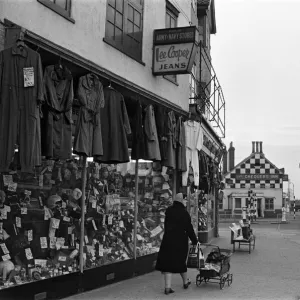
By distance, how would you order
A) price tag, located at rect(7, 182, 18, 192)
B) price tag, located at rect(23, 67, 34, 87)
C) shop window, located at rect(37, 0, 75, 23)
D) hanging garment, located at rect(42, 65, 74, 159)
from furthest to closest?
1. shop window, located at rect(37, 0, 75, 23)
2. price tag, located at rect(7, 182, 18, 192)
3. hanging garment, located at rect(42, 65, 74, 159)
4. price tag, located at rect(23, 67, 34, 87)

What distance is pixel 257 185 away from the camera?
148ft

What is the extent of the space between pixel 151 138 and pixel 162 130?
2.34 ft

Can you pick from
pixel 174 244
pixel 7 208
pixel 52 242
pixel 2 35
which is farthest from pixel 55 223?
pixel 2 35

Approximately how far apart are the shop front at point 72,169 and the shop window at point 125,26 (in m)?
0.89

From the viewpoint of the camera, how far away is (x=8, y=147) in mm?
5688

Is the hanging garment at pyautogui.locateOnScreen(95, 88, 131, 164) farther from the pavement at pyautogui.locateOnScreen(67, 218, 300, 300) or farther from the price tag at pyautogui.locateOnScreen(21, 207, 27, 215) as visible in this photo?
the pavement at pyautogui.locateOnScreen(67, 218, 300, 300)

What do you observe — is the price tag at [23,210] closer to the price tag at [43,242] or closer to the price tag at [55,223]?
the price tag at [43,242]

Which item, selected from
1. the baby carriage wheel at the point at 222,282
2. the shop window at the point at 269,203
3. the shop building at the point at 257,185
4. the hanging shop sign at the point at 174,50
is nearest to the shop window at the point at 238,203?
the shop building at the point at 257,185

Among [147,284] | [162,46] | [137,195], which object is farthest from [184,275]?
Answer: [162,46]

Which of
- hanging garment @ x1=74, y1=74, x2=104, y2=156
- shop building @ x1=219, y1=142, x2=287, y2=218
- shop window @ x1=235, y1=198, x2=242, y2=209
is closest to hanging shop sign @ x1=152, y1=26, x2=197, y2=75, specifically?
hanging garment @ x1=74, y1=74, x2=104, y2=156

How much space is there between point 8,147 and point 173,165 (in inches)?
195

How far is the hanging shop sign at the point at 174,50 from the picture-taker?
9.96 meters

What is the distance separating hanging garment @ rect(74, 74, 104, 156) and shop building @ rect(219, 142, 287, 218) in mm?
37965

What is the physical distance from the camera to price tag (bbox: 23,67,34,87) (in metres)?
5.91
